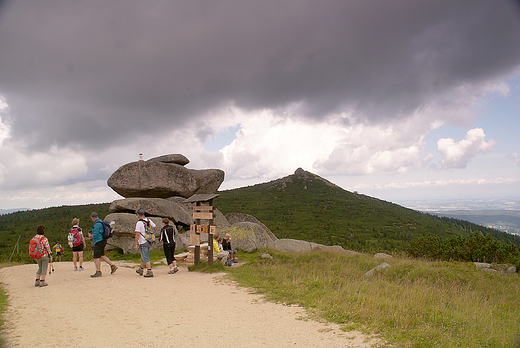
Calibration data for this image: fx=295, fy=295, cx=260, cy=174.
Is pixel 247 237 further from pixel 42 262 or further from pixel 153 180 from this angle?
pixel 42 262

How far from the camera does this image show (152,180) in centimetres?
2605

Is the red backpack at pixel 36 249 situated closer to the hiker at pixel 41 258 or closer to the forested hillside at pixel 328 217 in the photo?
the hiker at pixel 41 258

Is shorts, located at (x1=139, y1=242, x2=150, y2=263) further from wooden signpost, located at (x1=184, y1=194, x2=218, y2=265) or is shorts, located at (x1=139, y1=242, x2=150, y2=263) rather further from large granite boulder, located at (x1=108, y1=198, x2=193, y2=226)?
large granite boulder, located at (x1=108, y1=198, x2=193, y2=226)

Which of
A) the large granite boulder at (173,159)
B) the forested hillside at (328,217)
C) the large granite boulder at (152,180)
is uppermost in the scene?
the large granite boulder at (173,159)

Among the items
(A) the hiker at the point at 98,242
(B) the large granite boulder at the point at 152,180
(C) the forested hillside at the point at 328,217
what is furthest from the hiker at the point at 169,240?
(C) the forested hillside at the point at 328,217

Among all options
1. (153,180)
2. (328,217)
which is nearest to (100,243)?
(153,180)

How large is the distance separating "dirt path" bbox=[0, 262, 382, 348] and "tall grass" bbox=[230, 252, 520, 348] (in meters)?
0.77

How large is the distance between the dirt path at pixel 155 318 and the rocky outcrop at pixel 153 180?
1515cm

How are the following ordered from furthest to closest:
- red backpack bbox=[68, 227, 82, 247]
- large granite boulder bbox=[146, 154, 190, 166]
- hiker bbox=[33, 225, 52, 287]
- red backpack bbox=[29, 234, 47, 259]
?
large granite boulder bbox=[146, 154, 190, 166] → red backpack bbox=[68, 227, 82, 247] → hiker bbox=[33, 225, 52, 287] → red backpack bbox=[29, 234, 47, 259]

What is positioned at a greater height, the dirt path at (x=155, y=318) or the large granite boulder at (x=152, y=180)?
the large granite boulder at (x=152, y=180)

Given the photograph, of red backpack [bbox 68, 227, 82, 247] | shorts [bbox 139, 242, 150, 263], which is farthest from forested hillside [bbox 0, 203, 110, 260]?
shorts [bbox 139, 242, 150, 263]

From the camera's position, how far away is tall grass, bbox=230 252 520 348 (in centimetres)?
577

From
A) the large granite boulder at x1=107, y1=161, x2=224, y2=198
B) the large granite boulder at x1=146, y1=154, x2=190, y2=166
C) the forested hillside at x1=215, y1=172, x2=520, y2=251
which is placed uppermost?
the large granite boulder at x1=146, y1=154, x2=190, y2=166

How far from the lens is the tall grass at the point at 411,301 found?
5766 mm
